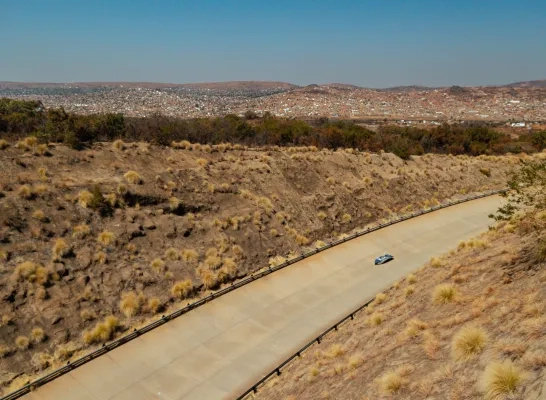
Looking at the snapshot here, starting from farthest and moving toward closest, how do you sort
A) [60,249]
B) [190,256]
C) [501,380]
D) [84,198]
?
[84,198], [190,256], [60,249], [501,380]

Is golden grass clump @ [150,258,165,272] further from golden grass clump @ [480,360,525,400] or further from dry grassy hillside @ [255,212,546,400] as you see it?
golden grass clump @ [480,360,525,400]

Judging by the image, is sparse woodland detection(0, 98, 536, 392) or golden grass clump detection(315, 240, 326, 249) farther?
golden grass clump detection(315, 240, 326, 249)

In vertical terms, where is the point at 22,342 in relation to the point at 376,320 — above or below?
below

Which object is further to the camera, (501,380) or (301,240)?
(301,240)

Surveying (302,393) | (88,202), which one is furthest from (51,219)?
(302,393)

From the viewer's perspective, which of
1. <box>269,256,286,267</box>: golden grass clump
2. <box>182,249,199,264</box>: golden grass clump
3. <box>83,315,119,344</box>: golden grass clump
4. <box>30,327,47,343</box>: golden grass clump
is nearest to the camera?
<box>30,327,47,343</box>: golden grass clump

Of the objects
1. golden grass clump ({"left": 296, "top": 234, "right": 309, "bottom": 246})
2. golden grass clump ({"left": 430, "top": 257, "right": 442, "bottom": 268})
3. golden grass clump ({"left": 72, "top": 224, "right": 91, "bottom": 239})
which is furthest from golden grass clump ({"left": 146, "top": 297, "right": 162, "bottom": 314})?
golden grass clump ({"left": 430, "top": 257, "right": 442, "bottom": 268})

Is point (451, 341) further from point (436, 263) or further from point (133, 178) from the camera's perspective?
point (133, 178)

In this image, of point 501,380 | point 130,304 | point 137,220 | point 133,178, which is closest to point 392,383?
point 501,380
